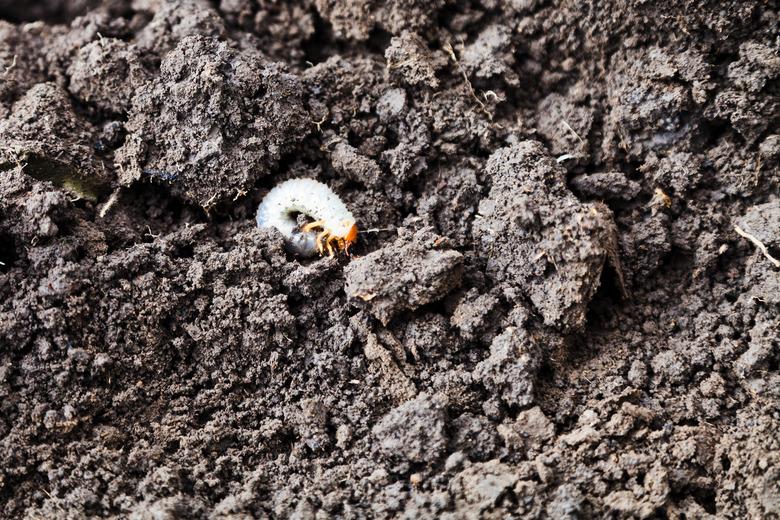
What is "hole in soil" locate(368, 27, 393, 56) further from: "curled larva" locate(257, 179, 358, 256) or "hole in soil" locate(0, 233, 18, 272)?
"hole in soil" locate(0, 233, 18, 272)

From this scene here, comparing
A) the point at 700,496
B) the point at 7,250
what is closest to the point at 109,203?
the point at 7,250

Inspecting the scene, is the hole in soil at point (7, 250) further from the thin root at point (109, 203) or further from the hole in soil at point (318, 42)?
the hole in soil at point (318, 42)

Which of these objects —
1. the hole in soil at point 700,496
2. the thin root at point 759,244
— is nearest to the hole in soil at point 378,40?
the thin root at point 759,244

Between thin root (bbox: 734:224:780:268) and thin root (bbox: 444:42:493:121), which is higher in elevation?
thin root (bbox: 444:42:493:121)

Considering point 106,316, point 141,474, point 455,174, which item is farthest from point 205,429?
point 455,174

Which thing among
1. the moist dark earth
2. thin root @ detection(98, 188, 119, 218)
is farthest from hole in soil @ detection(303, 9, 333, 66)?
thin root @ detection(98, 188, 119, 218)

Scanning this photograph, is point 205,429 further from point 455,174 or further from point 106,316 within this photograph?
point 455,174

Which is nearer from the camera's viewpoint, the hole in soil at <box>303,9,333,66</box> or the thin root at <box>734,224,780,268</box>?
the thin root at <box>734,224,780,268</box>
